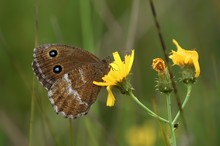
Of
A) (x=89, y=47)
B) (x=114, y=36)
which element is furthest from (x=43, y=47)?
(x=114, y=36)

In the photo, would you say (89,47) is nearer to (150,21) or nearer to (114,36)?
(114,36)

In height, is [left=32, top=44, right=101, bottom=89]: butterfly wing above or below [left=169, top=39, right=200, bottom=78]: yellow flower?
above

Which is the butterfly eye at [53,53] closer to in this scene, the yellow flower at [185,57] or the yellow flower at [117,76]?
the yellow flower at [117,76]

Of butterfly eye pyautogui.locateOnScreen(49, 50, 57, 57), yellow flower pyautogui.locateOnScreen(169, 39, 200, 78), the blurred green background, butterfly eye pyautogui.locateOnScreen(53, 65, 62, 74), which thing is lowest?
Result: the blurred green background


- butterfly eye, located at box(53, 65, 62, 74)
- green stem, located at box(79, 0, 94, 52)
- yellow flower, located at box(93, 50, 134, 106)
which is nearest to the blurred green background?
green stem, located at box(79, 0, 94, 52)

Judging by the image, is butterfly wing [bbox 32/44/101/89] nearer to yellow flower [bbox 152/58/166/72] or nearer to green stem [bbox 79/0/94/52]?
yellow flower [bbox 152/58/166/72]

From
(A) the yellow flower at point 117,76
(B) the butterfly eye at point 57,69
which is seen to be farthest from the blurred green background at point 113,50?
(A) the yellow flower at point 117,76

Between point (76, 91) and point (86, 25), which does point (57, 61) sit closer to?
point (76, 91)
